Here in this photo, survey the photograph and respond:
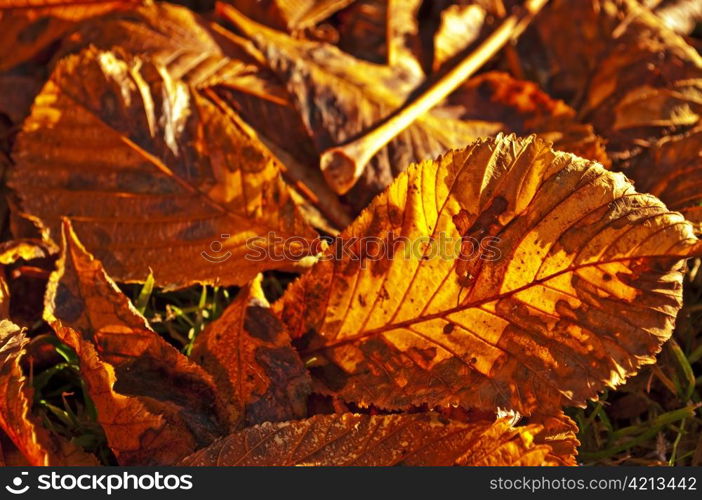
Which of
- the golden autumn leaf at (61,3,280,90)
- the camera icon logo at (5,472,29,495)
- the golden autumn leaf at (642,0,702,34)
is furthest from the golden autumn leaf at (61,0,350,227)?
the golden autumn leaf at (642,0,702,34)

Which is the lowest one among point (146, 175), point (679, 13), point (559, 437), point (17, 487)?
point (17, 487)

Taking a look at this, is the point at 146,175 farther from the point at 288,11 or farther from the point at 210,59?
the point at 288,11

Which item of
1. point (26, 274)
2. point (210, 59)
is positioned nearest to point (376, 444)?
point (26, 274)

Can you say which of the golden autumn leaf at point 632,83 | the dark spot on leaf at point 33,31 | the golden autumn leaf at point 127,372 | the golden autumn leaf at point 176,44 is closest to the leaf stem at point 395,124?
the golden autumn leaf at point 632,83

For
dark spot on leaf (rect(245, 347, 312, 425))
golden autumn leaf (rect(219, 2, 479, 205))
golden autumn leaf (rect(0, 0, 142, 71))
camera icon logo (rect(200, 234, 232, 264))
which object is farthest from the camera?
golden autumn leaf (rect(0, 0, 142, 71))

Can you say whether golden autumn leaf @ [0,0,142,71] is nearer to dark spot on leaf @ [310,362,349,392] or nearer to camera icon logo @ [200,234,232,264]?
camera icon logo @ [200,234,232,264]

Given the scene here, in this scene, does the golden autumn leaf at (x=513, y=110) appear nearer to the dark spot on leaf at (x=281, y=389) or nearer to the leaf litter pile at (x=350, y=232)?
the leaf litter pile at (x=350, y=232)

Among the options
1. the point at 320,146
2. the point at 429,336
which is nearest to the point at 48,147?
the point at 320,146

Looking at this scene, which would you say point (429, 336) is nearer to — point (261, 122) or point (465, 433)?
point (465, 433)
